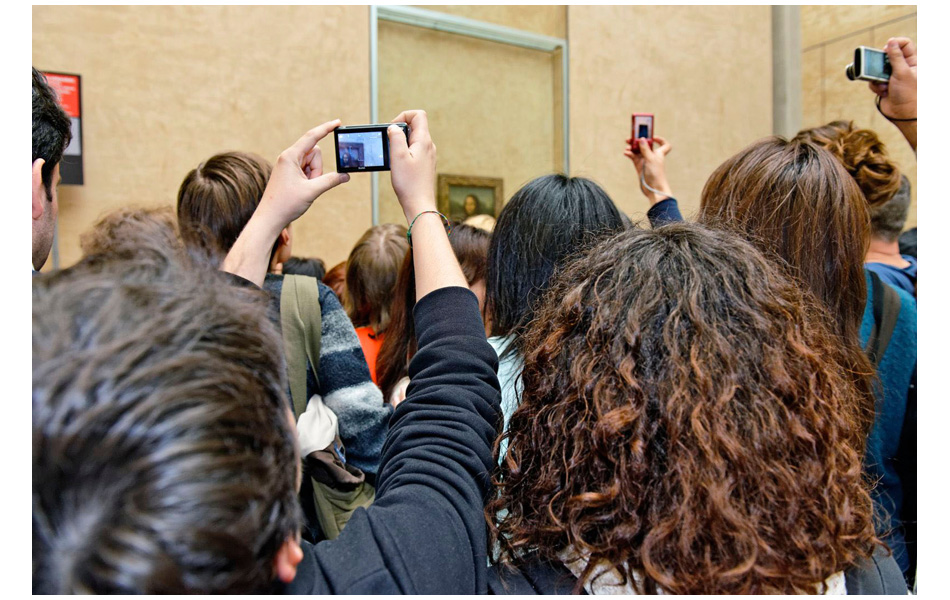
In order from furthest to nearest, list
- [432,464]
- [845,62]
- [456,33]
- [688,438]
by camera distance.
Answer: [845,62] < [456,33] < [432,464] < [688,438]

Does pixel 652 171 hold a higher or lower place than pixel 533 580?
higher

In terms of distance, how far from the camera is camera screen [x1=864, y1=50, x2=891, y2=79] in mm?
1888

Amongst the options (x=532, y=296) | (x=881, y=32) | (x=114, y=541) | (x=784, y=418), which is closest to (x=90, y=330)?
(x=114, y=541)

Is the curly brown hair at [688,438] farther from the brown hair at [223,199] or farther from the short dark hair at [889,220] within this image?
the short dark hair at [889,220]

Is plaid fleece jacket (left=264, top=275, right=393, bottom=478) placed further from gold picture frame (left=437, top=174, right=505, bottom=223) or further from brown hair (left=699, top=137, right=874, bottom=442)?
gold picture frame (left=437, top=174, right=505, bottom=223)

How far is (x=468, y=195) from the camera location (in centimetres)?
575

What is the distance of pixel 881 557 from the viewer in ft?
3.11

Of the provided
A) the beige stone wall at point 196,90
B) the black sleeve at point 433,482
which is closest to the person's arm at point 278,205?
the black sleeve at point 433,482

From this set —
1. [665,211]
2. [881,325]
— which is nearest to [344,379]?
[665,211]

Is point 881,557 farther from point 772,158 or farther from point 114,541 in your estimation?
point 114,541

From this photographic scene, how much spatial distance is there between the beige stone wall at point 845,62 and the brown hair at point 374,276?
690 cm

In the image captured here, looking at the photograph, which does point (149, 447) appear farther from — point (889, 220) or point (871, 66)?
point (889, 220)

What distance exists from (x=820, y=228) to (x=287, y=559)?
1.27 meters

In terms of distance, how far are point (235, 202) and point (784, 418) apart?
1.45 metres
